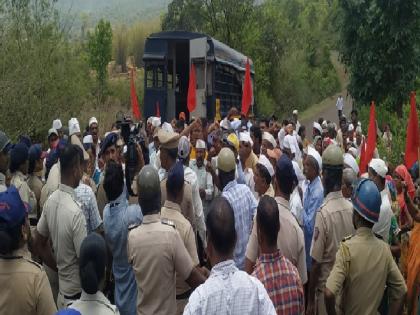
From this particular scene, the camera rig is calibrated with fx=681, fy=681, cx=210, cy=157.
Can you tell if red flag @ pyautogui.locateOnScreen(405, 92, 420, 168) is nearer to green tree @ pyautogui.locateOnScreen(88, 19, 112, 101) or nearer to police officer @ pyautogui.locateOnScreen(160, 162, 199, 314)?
police officer @ pyautogui.locateOnScreen(160, 162, 199, 314)

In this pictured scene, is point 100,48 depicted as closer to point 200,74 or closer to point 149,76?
point 149,76

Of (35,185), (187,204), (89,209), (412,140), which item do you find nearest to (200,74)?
(412,140)

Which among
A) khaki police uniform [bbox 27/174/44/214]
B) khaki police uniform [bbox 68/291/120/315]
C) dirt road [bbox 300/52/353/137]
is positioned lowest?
dirt road [bbox 300/52/353/137]

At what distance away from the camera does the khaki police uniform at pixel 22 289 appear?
12.0ft

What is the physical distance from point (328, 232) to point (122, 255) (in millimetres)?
1569

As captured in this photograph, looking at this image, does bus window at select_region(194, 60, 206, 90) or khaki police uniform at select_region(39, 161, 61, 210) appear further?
bus window at select_region(194, 60, 206, 90)

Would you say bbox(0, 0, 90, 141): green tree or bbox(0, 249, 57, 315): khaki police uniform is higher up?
bbox(0, 249, 57, 315): khaki police uniform

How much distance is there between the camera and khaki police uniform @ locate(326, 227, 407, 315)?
4.26 m

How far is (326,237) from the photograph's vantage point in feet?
17.0

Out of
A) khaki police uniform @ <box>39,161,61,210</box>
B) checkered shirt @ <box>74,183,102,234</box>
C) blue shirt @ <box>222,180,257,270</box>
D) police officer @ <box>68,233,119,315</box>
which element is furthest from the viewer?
khaki police uniform @ <box>39,161,61,210</box>

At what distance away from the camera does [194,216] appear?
20.2ft

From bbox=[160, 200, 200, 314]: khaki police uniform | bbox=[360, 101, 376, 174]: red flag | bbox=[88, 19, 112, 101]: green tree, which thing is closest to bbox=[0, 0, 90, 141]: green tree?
bbox=[360, 101, 376, 174]: red flag

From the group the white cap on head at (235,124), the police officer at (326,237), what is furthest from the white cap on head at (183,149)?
the white cap on head at (235,124)

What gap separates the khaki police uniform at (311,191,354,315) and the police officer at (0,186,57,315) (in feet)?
7.24
